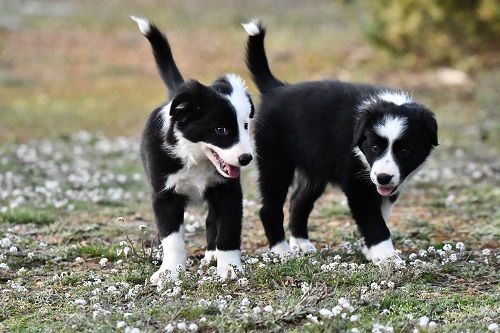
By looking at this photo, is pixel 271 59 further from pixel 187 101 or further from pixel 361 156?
pixel 187 101

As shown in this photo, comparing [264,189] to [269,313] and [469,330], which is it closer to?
[269,313]

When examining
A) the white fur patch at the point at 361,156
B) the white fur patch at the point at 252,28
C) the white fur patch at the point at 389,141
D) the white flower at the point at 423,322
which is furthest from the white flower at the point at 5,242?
the white flower at the point at 423,322

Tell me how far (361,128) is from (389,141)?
23cm

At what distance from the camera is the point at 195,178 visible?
627 cm

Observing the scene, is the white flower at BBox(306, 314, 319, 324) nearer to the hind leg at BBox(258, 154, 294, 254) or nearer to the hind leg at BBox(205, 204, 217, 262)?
the hind leg at BBox(205, 204, 217, 262)

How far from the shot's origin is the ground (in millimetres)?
5309

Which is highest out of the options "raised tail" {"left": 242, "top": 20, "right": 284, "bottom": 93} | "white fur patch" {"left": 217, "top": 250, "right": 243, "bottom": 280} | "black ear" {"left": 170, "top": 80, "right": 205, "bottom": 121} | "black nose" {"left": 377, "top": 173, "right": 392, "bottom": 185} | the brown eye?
"raised tail" {"left": 242, "top": 20, "right": 284, "bottom": 93}

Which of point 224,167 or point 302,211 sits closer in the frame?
point 224,167

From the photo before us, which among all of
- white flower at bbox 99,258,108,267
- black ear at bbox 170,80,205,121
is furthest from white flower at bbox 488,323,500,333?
white flower at bbox 99,258,108,267

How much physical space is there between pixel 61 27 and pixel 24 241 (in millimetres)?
23284

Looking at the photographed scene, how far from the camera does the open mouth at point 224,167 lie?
6031 millimetres

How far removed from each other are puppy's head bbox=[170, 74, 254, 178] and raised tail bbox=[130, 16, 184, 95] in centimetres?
85

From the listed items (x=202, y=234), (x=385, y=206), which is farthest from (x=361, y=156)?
(x=202, y=234)

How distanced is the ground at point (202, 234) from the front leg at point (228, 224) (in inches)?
6.2
